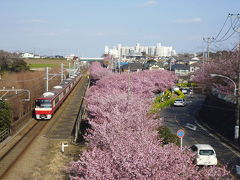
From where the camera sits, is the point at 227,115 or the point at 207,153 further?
the point at 227,115

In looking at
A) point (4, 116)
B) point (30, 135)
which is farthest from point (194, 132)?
point (4, 116)

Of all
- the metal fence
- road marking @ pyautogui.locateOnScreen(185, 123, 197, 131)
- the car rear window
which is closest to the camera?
the car rear window

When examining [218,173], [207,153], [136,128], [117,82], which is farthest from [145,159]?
[117,82]

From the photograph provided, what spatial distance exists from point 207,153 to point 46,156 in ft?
28.0

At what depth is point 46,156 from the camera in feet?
57.9

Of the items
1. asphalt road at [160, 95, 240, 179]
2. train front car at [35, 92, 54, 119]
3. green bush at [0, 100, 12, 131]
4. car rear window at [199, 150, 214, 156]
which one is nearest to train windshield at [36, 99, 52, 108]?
train front car at [35, 92, 54, 119]

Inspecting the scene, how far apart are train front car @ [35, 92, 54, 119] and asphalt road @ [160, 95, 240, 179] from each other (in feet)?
32.2

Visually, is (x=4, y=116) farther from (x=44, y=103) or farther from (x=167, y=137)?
(x=167, y=137)

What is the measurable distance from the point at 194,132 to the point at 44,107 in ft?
40.0

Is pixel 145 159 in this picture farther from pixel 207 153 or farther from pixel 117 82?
pixel 117 82

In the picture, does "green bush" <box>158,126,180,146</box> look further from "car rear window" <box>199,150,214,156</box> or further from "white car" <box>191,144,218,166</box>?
"car rear window" <box>199,150,214,156</box>

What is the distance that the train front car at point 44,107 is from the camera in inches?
1042

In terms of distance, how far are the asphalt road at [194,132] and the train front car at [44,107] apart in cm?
982

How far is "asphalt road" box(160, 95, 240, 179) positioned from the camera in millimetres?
17312
